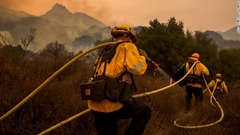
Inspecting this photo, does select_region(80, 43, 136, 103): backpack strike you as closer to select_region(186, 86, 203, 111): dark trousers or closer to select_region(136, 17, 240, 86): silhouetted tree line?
select_region(186, 86, 203, 111): dark trousers

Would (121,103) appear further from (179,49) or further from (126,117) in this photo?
(179,49)

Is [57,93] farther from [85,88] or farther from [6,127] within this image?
[85,88]

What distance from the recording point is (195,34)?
53281 mm

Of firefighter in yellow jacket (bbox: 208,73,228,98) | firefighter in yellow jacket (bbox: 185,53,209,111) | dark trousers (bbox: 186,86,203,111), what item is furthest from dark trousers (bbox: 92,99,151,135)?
firefighter in yellow jacket (bbox: 208,73,228,98)

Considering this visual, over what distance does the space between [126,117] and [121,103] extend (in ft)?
0.89

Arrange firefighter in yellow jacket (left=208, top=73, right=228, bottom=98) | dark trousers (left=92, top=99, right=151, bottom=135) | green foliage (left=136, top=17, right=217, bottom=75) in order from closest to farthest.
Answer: dark trousers (left=92, top=99, right=151, bottom=135) → firefighter in yellow jacket (left=208, top=73, right=228, bottom=98) → green foliage (left=136, top=17, right=217, bottom=75)

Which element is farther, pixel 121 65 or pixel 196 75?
pixel 196 75

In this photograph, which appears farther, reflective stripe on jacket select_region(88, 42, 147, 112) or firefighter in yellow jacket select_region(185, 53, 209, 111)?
firefighter in yellow jacket select_region(185, 53, 209, 111)

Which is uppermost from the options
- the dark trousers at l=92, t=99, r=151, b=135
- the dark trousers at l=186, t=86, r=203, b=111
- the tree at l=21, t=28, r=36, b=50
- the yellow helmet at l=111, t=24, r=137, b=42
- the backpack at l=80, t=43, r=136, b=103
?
the tree at l=21, t=28, r=36, b=50

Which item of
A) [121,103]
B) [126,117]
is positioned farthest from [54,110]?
[121,103]

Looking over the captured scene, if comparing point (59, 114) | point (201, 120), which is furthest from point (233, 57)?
point (59, 114)

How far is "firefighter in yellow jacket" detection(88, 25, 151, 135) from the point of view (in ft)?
14.5

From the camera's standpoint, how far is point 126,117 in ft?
15.4

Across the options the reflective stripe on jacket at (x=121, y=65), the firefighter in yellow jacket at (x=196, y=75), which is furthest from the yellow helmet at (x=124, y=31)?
the firefighter in yellow jacket at (x=196, y=75)
